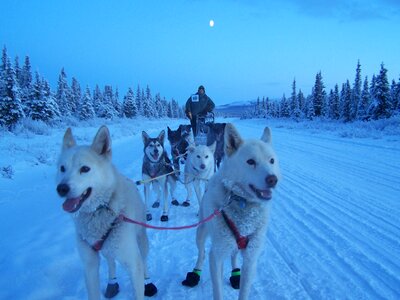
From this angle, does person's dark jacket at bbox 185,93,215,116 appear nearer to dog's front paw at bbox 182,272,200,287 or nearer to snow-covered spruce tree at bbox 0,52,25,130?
dog's front paw at bbox 182,272,200,287

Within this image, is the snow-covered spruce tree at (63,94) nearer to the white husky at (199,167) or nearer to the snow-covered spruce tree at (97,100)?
the snow-covered spruce tree at (97,100)

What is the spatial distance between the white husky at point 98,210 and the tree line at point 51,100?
55.6 feet

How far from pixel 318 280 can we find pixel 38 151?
32.1 feet

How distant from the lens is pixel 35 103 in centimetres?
2572

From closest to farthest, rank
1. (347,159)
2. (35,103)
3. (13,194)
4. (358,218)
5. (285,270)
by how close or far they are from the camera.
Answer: (285,270) < (358,218) < (13,194) < (347,159) < (35,103)

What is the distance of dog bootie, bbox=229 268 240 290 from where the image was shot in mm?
3023

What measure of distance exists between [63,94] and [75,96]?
10.8 meters

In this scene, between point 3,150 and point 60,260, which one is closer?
point 60,260

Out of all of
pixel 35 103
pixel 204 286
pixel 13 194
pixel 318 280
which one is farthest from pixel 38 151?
pixel 35 103

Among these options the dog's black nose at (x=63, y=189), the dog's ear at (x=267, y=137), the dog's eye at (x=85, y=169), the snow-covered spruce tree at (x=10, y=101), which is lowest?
the dog's black nose at (x=63, y=189)

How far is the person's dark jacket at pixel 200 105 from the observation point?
9055 millimetres

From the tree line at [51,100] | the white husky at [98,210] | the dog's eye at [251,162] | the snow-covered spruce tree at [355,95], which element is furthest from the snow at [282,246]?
the snow-covered spruce tree at [355,95]

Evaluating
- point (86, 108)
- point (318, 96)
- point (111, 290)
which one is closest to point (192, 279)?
point (111, 290)

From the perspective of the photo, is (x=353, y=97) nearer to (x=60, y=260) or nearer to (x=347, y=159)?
(x=347, y=159)
